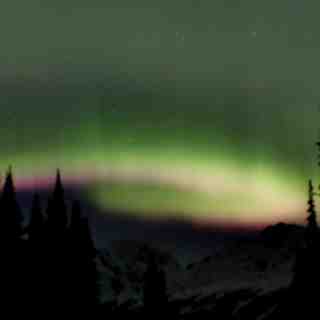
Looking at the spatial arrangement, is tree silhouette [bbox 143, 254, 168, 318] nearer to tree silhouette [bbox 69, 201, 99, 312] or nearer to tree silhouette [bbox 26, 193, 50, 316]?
tree silhouette [bbox 69, 201, 99, 312]

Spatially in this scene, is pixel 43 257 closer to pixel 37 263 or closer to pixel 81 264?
pixel 37 263

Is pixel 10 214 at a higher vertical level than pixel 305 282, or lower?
higher

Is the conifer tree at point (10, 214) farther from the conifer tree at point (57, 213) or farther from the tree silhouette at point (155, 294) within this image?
the tree silhouette at point (155, 294)

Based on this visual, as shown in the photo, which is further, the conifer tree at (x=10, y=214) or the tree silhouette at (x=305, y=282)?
the conifer tree at (x=10, y=214)

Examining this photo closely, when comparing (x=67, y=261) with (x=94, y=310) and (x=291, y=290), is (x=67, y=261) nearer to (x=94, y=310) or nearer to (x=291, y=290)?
(x=94, y=310)

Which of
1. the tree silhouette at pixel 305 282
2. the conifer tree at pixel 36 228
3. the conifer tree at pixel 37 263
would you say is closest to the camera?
the tree silhouette at pixel 305 282

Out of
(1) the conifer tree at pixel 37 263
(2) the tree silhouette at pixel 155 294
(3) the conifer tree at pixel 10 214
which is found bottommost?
(2) the tree silhouette at pixel 155 294

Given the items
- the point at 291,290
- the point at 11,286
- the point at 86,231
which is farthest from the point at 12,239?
the point at 291,290

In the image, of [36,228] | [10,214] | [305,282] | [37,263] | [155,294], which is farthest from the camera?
[155,294]

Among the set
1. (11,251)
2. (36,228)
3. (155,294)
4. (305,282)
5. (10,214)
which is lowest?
(155,294)

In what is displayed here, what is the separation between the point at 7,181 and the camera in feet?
247

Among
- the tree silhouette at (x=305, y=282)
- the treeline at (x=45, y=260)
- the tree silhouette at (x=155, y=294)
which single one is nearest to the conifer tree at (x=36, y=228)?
the treeline at (x=45, y=260)

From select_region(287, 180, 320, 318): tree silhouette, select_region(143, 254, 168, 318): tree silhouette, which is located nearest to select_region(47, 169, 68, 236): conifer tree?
select_region(143, 254, 168, 318): tree silhouette

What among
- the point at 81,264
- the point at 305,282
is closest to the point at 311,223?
the point at 305,282
